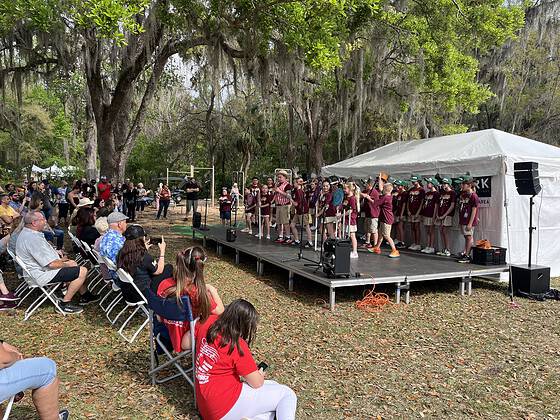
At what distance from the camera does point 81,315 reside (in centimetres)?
548

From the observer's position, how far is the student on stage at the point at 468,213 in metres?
8.04

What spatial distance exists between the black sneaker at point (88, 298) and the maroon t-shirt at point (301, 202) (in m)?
4.55

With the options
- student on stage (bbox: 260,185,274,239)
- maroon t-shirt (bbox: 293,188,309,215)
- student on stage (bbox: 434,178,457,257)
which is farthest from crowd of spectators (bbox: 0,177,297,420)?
student on stage (bbox: 434,178,457,257)

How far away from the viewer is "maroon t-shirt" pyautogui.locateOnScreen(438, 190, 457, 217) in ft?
28.7

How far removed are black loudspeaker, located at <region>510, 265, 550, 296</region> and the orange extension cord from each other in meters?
2.28

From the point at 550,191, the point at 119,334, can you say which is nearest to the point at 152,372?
the point at 119,334

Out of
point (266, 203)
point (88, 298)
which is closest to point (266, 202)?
point (266, 203)

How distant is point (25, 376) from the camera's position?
8.39 ft

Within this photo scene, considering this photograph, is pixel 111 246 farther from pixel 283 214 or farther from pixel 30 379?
pixel 283 214

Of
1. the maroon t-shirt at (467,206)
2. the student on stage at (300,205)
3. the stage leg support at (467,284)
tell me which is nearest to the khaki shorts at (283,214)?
the student on stage at (300,205)

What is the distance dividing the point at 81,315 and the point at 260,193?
5701 millimetres

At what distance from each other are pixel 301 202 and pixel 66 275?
5.23m

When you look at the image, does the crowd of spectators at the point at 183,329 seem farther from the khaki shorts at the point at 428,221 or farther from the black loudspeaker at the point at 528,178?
the khaki shorts at the point at 428,221

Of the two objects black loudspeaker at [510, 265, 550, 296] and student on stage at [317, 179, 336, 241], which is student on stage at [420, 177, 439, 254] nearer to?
student on stage at [317, 179, 336, 241]
